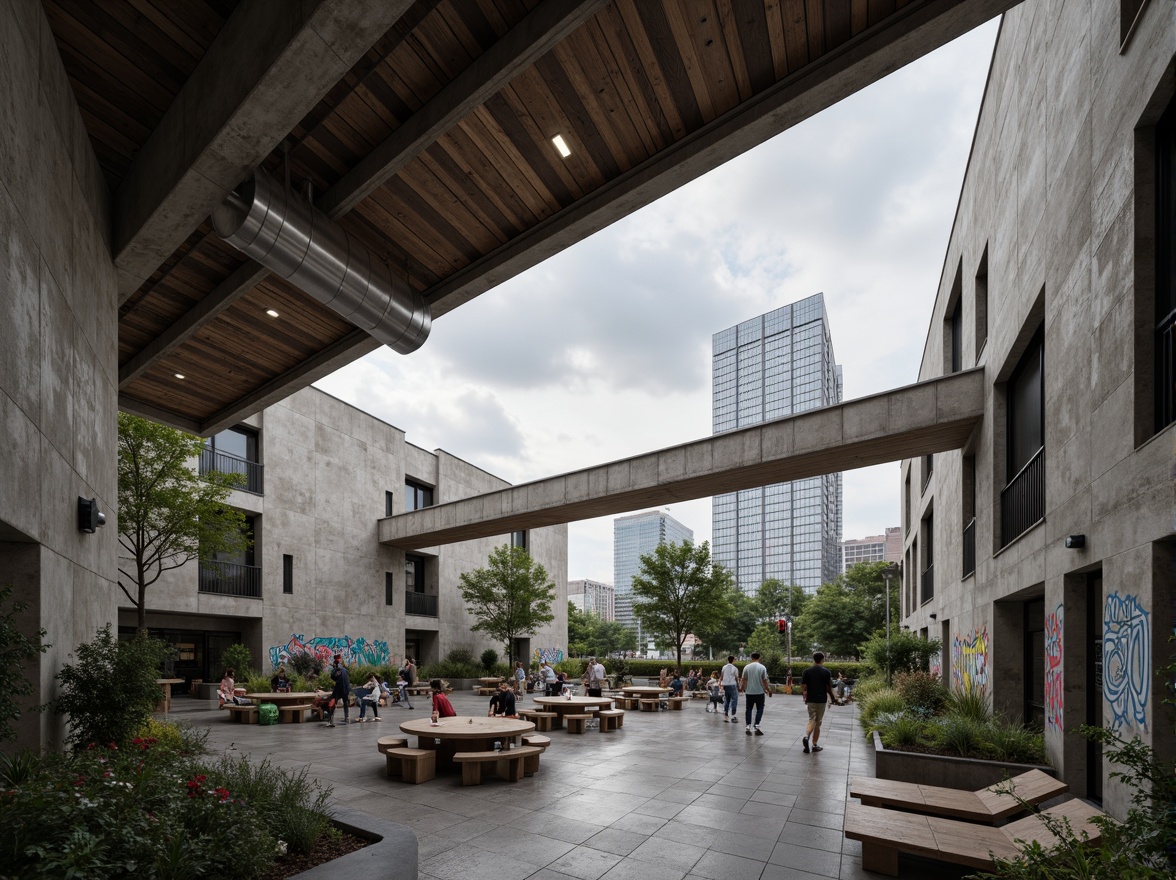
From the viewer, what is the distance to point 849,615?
190 feet

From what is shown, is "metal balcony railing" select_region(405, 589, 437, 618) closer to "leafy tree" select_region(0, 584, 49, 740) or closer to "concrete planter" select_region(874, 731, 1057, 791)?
"concrete planter" select_region(874, 731, 1057, 791)

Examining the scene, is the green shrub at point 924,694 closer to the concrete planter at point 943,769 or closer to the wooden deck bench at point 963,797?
the concrete planter at point 943,769

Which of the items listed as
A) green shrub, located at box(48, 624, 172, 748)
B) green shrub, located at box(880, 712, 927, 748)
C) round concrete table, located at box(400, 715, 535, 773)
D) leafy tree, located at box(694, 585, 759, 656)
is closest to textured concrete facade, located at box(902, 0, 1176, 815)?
green shrub, located at box(880, 712, 927, 748)

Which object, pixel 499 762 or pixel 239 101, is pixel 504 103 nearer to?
pixel 239 101

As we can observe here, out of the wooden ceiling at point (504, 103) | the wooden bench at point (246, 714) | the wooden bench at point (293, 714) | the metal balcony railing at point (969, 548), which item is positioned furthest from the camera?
the wooden bench at point (293, 714)

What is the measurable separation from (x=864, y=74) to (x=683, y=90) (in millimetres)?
1566

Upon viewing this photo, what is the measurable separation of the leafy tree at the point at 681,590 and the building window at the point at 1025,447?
21487 millimetres

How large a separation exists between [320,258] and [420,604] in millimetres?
29437

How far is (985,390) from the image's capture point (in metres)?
13.7

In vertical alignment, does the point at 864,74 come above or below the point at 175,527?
above

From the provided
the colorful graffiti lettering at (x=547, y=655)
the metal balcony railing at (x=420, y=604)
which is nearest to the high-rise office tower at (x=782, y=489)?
the colorful graffiti lettering at (x=547, y=655)

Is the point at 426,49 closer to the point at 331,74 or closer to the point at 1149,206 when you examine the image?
the point at 331,74

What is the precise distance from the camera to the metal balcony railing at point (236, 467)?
24516 mm

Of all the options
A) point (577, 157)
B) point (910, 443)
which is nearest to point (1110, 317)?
point (577, 157)
